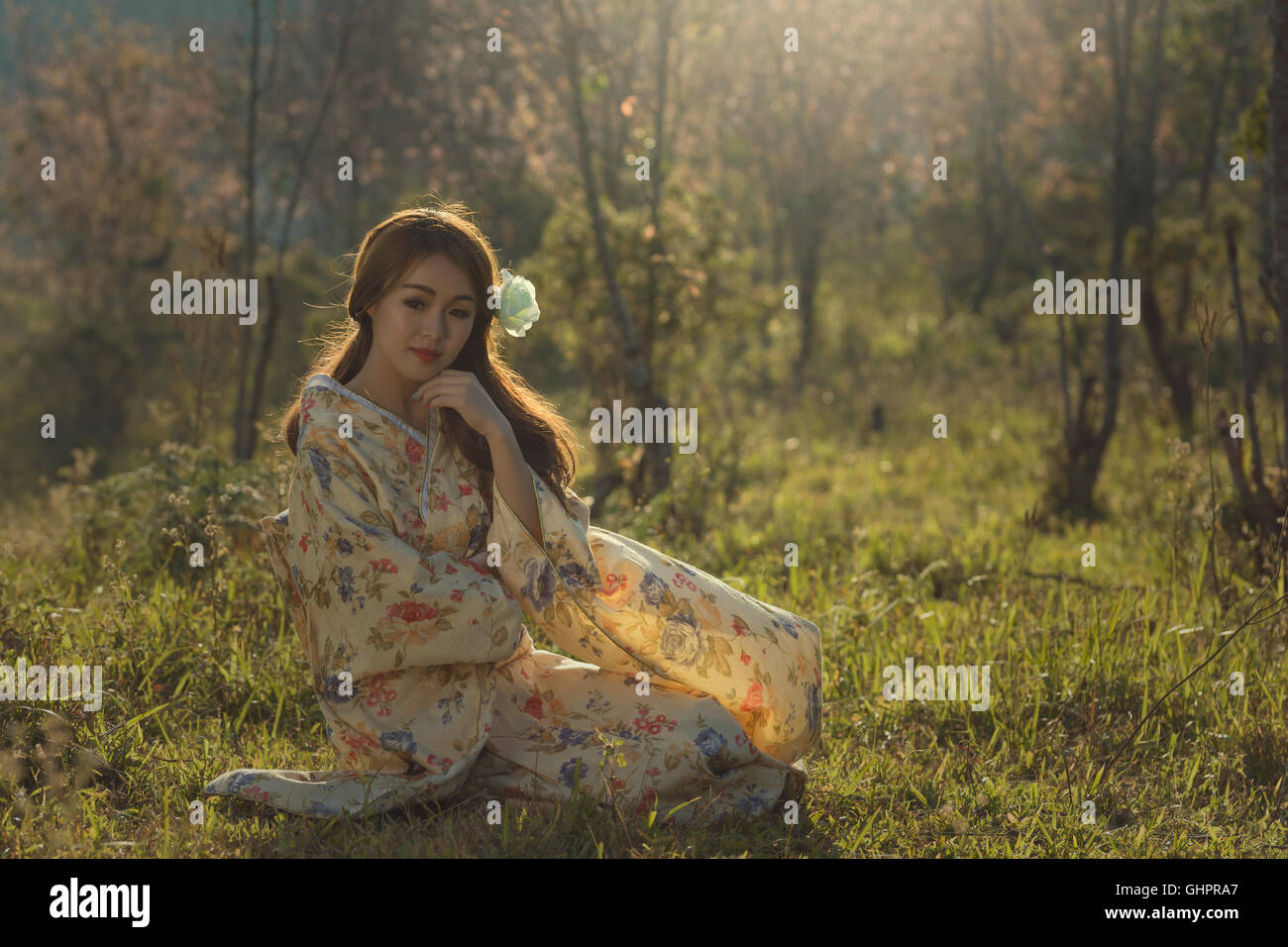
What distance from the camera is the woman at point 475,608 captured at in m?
2.82

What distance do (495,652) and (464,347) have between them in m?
0.86

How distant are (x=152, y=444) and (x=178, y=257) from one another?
24.7 feet

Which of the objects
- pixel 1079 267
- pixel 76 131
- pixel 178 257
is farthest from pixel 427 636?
pixel 76 131

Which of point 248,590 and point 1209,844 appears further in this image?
point 248,590

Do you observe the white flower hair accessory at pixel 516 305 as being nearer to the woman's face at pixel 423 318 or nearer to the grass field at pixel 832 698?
the woman's face at pixel 423 318

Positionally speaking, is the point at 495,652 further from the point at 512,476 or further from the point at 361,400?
the point at 361,400

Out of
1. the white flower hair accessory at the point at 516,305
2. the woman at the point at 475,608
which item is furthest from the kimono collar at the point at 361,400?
the white flower hair accessory at the point at 516,305

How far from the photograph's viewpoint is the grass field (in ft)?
9.37

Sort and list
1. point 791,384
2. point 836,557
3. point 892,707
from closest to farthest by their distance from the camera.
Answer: point 892,707 → point 836,557 → point 791,384

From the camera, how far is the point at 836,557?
573cm

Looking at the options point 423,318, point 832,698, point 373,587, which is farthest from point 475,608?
point 832,698

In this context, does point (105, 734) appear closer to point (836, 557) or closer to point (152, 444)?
point (836, 557)

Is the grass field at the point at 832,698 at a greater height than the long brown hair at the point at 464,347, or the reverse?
the long brown hair at the point at 464,347

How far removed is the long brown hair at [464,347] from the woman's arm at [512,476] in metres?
0.10
